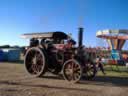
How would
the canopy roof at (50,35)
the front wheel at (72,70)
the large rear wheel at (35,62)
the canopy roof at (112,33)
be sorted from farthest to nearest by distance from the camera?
the canopy roof at (112,33)
the canopy roof at (50,35)
the large rear wheel at (35,62)
the front wheel at (72,70)

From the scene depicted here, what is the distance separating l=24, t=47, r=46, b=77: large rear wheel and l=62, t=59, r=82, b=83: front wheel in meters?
1.43

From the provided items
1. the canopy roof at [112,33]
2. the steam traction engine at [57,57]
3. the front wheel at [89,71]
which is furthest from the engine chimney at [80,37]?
the canopy roof at [112,33]

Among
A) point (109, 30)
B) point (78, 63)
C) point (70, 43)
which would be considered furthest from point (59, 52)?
point (109, 30)

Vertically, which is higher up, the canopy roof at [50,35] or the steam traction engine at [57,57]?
the canopy roof at [50,35]

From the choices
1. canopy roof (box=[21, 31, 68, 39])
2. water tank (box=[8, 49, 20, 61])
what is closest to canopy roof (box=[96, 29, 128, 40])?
water tank (box=[8, 49, 20, 61])

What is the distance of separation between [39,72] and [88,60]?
9.09 ft

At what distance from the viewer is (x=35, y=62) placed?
14742mm

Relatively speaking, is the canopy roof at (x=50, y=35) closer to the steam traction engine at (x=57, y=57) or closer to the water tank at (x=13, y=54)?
the steam traction engine at (x=57, y=57)

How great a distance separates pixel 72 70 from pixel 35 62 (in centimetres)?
278

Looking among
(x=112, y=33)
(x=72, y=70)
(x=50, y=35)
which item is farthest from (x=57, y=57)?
(x=112, y=33)

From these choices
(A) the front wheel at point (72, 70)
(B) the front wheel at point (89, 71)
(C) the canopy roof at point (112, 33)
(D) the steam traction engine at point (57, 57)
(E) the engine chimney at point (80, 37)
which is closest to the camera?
(A) the front wheel at point (72, 70)

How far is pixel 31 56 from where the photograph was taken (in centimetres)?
1537

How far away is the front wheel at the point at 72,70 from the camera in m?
12.7

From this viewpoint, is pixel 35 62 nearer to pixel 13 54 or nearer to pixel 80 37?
pixel 80 37
